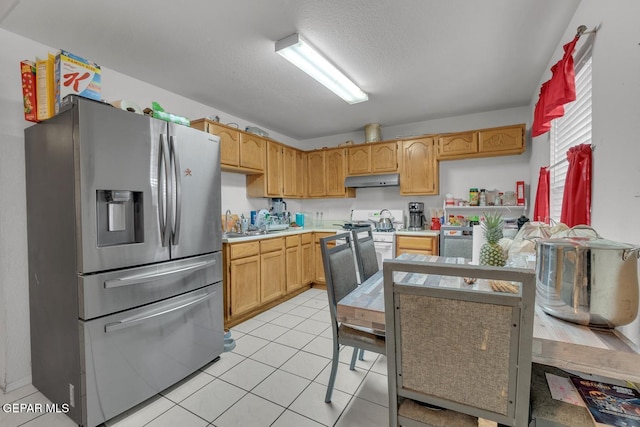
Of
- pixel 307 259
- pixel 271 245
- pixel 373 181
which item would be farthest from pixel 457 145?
pixel 271 245

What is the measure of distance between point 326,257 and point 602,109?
1.66 metres

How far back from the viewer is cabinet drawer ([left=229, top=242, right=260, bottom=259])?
108 inches

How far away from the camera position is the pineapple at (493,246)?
4.53ft

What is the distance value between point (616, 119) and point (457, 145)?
7.40 feet

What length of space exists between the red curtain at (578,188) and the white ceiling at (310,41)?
0.95 metres

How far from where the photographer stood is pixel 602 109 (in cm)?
140

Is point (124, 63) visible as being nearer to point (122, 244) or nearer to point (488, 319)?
point (122, 244)

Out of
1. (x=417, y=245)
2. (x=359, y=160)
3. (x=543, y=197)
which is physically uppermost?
(x=359, y=160)

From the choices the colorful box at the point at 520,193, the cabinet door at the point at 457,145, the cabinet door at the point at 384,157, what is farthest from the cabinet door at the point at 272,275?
the colorful box at the point at 520,193

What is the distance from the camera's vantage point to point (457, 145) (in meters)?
3.45

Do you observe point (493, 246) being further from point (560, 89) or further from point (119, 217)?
point (119, 217)

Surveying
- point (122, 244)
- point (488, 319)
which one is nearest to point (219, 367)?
point (122, 244)

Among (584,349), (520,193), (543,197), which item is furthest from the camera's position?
(520,193)

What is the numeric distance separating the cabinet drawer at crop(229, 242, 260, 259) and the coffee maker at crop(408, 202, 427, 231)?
7.14ft
